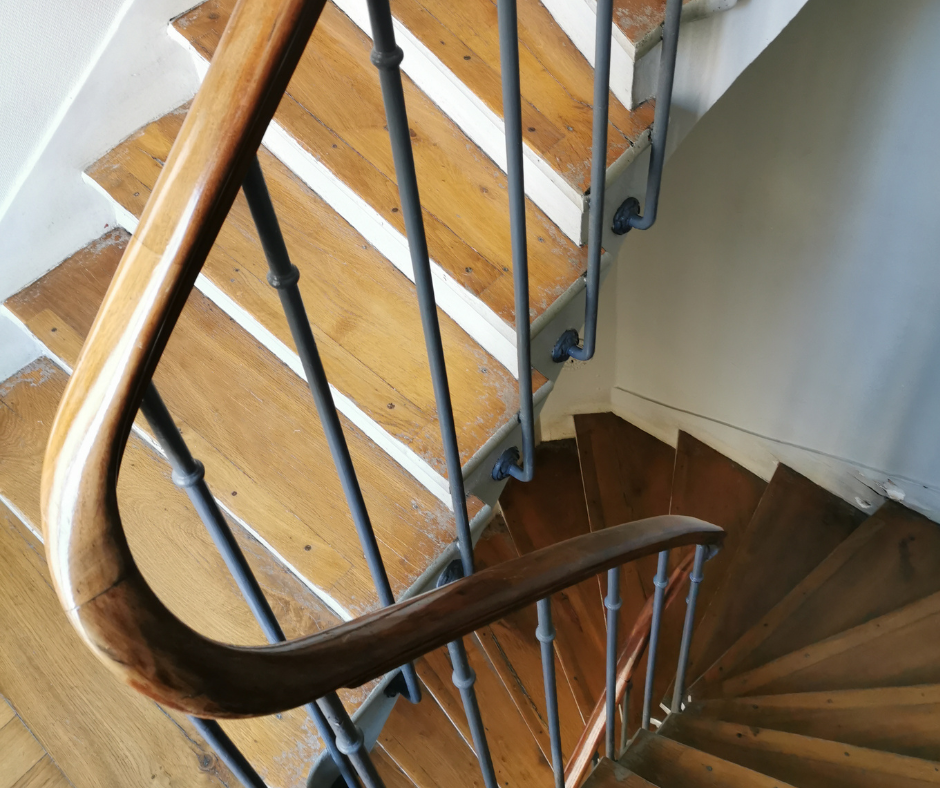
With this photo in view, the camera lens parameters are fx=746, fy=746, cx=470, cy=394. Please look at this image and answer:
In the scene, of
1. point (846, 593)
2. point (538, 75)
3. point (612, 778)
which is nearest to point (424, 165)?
point (538, 75)

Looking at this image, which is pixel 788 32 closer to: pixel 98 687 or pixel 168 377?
pixel 168 377

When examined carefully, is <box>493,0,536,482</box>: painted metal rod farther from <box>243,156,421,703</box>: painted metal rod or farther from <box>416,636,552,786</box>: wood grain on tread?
<box>416,636,552,786</box>: wood grain on tread

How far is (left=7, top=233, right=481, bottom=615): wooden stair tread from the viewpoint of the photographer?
124cm

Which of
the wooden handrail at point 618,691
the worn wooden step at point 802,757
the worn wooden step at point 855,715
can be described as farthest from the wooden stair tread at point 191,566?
the worn wooden step at point 855,715

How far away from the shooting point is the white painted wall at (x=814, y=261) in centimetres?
213

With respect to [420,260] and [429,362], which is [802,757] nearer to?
[429,362]

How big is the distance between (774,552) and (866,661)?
60 centimetres

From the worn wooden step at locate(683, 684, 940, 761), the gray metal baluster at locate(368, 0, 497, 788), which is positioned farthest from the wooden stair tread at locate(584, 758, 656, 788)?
the gray metal baluster at locate(368, 0, 497, 788)

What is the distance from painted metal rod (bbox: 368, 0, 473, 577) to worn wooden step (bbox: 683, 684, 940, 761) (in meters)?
1.61

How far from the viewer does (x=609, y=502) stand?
3438mm

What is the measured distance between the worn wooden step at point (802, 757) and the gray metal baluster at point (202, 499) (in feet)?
5.01

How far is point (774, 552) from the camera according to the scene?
9.71 ft

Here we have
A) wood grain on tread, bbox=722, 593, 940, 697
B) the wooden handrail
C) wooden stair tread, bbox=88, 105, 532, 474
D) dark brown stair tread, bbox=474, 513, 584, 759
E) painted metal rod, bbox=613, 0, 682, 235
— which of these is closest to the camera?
painted metal rod, bbox=613, 0, 682, 235

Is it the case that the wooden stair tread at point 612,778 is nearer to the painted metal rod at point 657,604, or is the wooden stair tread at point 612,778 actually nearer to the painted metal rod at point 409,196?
the painted metal rod at point 657,604
